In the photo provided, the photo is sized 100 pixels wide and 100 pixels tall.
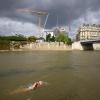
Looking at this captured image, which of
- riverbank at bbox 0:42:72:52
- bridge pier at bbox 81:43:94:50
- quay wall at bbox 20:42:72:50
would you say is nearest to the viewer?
riverbank at bbox 0:42:72:52

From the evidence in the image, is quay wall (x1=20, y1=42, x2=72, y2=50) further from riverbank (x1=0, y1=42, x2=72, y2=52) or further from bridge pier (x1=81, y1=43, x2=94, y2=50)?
bridge pier (x1=81, y1=43, x2=94, y2=50)

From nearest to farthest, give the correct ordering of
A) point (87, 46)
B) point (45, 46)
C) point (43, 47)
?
point (43, 47)
point (45, 46)
point (87, 46)

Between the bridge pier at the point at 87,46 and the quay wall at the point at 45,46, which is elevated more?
the quay wall at the point at 45,46

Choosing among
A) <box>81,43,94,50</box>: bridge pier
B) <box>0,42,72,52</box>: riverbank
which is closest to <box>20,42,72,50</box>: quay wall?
<box>0,42,72,52</box>: riverbank

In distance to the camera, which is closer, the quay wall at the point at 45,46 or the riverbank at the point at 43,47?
the riverbank at the point at 43,47

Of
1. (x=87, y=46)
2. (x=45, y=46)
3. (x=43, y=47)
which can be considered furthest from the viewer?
(x=87, y=46)

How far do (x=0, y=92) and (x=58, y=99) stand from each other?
4.98 m

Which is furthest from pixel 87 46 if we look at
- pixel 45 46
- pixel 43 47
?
pixel 43 47

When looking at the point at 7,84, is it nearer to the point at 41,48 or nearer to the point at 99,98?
the point at 99,98

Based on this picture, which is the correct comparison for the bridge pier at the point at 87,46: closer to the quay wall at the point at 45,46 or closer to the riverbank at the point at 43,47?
the quay wall at the point at 45,46

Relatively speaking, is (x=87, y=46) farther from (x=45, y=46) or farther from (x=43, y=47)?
(x=43, y=47)

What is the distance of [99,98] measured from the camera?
16984 millimetres

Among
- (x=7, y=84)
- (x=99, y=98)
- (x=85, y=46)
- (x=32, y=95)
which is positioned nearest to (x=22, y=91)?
(x=32, y=95)

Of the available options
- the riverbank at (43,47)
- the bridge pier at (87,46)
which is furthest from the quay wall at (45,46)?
the bridge pier at (87,46)
